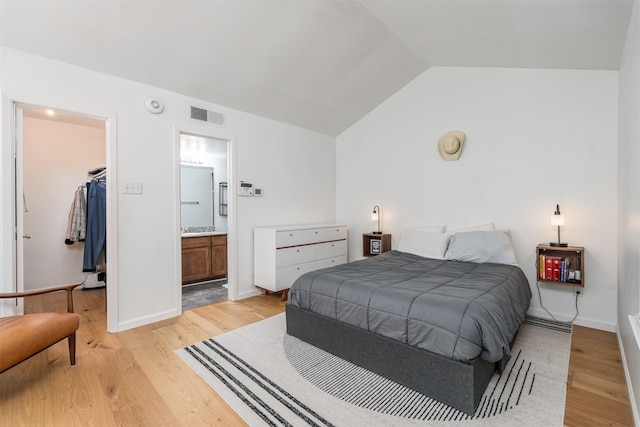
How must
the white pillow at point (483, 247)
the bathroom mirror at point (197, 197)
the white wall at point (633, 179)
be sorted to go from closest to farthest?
the white wall at point (633, 179) → the white pillow at point (483, 247) → the bathroom mirror at point (197, 197)

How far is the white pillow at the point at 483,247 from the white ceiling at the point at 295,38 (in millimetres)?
1792

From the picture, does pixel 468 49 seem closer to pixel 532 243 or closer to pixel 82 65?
pixel 532 243

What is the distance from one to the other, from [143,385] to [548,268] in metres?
3.62

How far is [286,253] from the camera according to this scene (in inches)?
149

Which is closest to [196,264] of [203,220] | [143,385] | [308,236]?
[203,220]

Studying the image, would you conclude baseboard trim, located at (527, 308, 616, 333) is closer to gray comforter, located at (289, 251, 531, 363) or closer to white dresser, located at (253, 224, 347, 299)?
gray comforter, located at (289, 251, 531, 363)

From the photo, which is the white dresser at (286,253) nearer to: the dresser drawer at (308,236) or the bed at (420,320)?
the dresser drawer at (308,236)

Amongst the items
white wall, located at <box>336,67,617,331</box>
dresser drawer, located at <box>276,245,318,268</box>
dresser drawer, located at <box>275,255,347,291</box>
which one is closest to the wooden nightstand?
white wall, located at <box>336,67,617,331</box>

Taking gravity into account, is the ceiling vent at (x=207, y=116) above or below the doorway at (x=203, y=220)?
above

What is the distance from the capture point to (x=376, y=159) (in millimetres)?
4574

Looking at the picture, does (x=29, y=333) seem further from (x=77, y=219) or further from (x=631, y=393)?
(x=631, y=393)

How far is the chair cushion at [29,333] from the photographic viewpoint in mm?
1723

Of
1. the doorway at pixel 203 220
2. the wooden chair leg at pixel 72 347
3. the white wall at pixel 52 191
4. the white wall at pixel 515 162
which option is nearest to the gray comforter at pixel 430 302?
the white wall at pixel 515 162

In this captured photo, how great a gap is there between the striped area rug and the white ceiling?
252 cm
